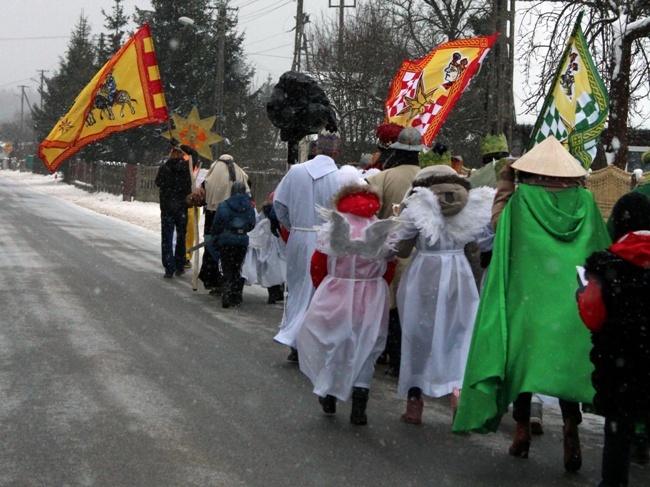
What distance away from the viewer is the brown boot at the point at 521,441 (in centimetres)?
586

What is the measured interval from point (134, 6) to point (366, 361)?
42.4 metres

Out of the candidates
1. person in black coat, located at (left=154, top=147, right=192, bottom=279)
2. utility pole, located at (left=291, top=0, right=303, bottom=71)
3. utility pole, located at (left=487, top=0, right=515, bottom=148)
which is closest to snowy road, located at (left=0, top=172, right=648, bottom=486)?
person in black coat, located at (left=154, top=147, right=192, bottom=279)

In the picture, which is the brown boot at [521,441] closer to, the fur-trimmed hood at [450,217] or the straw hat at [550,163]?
the fur-trimmed hood at [450,217]

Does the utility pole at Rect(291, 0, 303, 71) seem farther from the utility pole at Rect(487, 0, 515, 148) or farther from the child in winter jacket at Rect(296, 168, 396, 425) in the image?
the child in winter jacket at Rect(296, 168, 396, 425)

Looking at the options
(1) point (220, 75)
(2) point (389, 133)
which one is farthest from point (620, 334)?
(1) point (220, 75)

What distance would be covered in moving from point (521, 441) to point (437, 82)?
7.36m

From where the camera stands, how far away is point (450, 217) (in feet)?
21.4

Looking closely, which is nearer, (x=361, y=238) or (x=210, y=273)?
(x=361, y=238)

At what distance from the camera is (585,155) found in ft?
28.0

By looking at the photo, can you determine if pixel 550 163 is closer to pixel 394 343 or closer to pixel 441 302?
pixel 441 302

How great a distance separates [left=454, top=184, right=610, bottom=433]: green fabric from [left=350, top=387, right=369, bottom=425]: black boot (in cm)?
106

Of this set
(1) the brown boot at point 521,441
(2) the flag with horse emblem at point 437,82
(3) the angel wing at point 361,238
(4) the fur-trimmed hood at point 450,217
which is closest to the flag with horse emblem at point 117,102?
(2) the flag with horse emblem at point 437,82

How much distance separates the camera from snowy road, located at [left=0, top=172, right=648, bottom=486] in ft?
17.6

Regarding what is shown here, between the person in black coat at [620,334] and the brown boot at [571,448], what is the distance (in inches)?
31.9
